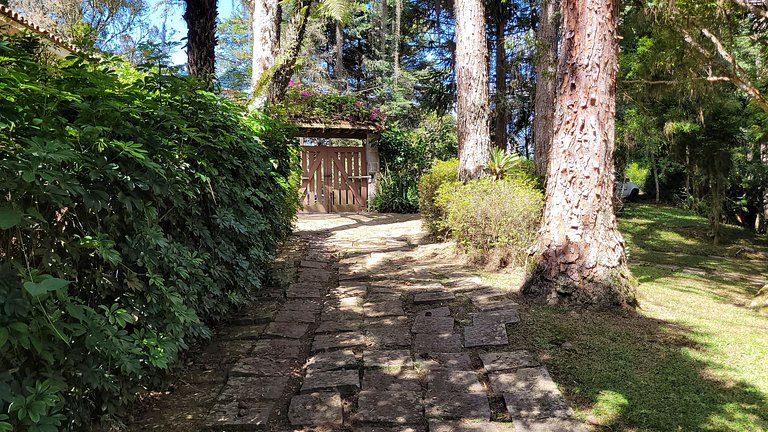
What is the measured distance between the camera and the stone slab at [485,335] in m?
3.30

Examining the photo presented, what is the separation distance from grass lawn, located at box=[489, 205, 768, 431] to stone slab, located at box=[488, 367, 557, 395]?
9 centimetres

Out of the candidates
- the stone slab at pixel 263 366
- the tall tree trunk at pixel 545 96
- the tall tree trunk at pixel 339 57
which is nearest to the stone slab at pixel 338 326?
the stone slab at pixel 263 366

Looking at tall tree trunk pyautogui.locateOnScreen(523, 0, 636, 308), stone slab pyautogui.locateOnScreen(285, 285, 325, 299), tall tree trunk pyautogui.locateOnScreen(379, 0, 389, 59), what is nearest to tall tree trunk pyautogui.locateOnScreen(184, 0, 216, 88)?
stone slab pyautogui.locateOnScreen(285, 285, 325, 299)

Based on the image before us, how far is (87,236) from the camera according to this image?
172 centimetres

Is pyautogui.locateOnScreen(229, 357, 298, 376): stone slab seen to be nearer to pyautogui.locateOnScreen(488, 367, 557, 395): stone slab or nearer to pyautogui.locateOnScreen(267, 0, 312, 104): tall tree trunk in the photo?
pyautogui.locateOnScreen(488, 367, 557, 395): stone slab

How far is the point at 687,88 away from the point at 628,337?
556 cm

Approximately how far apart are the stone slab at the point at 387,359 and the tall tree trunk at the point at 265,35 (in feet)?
18.3

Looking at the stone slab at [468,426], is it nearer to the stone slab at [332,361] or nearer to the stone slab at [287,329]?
the stone slab at [332,361]

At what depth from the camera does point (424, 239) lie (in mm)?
8109

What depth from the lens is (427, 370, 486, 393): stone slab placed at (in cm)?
269

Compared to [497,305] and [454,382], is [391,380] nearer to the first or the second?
[454,382]

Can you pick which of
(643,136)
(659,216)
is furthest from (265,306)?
(659,216)

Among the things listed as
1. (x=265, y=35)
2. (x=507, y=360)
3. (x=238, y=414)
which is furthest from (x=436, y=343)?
(x=265, y=35)

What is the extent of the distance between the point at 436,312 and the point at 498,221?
198 centimetres
